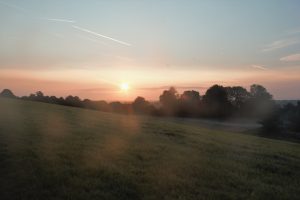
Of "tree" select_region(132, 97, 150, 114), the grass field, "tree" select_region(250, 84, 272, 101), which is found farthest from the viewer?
"tree" select_region(250, 84, 272, 101)

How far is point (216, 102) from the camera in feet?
388

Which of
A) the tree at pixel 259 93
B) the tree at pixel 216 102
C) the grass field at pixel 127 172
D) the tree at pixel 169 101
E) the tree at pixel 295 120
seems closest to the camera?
the grass field at pixel 127 172

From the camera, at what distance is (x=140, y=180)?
12.8 metres

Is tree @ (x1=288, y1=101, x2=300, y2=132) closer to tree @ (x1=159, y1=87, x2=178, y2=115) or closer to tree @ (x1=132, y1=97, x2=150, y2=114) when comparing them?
tree @ (x1=159, y1=87, x2=178, y2=115)

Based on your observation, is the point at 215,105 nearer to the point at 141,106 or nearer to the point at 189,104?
the point at 189,104

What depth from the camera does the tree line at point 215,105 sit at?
94.5m

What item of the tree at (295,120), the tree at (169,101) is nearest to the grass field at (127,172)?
the tree at (295,120)

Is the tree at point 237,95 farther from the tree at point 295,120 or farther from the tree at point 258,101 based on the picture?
the tree at point 295,120

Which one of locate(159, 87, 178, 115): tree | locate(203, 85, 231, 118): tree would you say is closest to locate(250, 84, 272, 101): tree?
locate(203, 85, 231, 118): tree

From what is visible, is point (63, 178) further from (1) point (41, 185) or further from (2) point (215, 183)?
(2) point (215, 183)

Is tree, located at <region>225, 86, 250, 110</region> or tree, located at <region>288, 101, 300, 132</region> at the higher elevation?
tree, located at <region>225, 86, 250, 110</region>

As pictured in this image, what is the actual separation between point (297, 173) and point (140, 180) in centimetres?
967

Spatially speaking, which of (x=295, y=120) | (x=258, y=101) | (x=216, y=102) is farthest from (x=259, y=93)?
(x=295, y=120)

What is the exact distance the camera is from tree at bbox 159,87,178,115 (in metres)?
113
